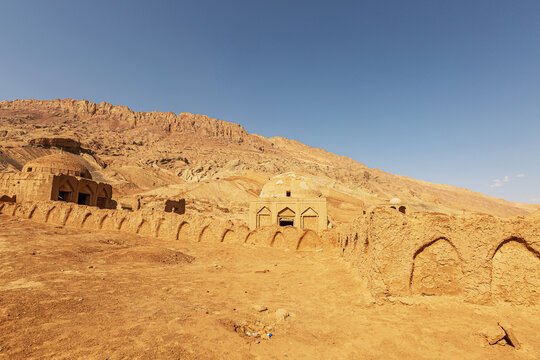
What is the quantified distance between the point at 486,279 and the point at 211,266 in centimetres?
834

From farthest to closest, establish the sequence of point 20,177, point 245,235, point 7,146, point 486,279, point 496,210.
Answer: point 496,210 < point 7,146 < point 20,177 < point 245,235 < point 486,279

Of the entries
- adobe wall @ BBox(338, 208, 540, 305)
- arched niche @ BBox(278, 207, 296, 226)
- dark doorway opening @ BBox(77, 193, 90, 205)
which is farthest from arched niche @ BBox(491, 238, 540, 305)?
dark doorway opening @ BBox(77, 193, 90, 205)

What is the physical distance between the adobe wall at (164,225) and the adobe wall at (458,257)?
8.24 meters

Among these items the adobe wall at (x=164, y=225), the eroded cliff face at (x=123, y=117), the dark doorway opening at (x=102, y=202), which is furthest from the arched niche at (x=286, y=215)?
the eroded cliff face at (x=123, y=117)

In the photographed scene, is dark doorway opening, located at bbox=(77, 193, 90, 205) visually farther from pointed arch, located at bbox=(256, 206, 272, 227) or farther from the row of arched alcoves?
the row of arched alcoves

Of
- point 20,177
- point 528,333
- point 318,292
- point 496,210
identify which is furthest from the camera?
point 496,210

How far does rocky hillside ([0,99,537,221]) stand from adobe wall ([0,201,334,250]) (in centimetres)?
1630

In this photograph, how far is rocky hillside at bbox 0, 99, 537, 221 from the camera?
150 feet

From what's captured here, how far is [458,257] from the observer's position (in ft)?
19.0

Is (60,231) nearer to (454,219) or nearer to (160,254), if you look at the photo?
(160,254)

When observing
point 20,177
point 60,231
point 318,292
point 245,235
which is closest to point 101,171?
point 20,177

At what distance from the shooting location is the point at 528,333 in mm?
4543

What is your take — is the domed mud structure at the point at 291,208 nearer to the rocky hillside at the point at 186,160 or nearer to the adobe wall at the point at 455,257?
the adobe wall at the point at 455,257

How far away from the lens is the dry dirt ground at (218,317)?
3.82m
